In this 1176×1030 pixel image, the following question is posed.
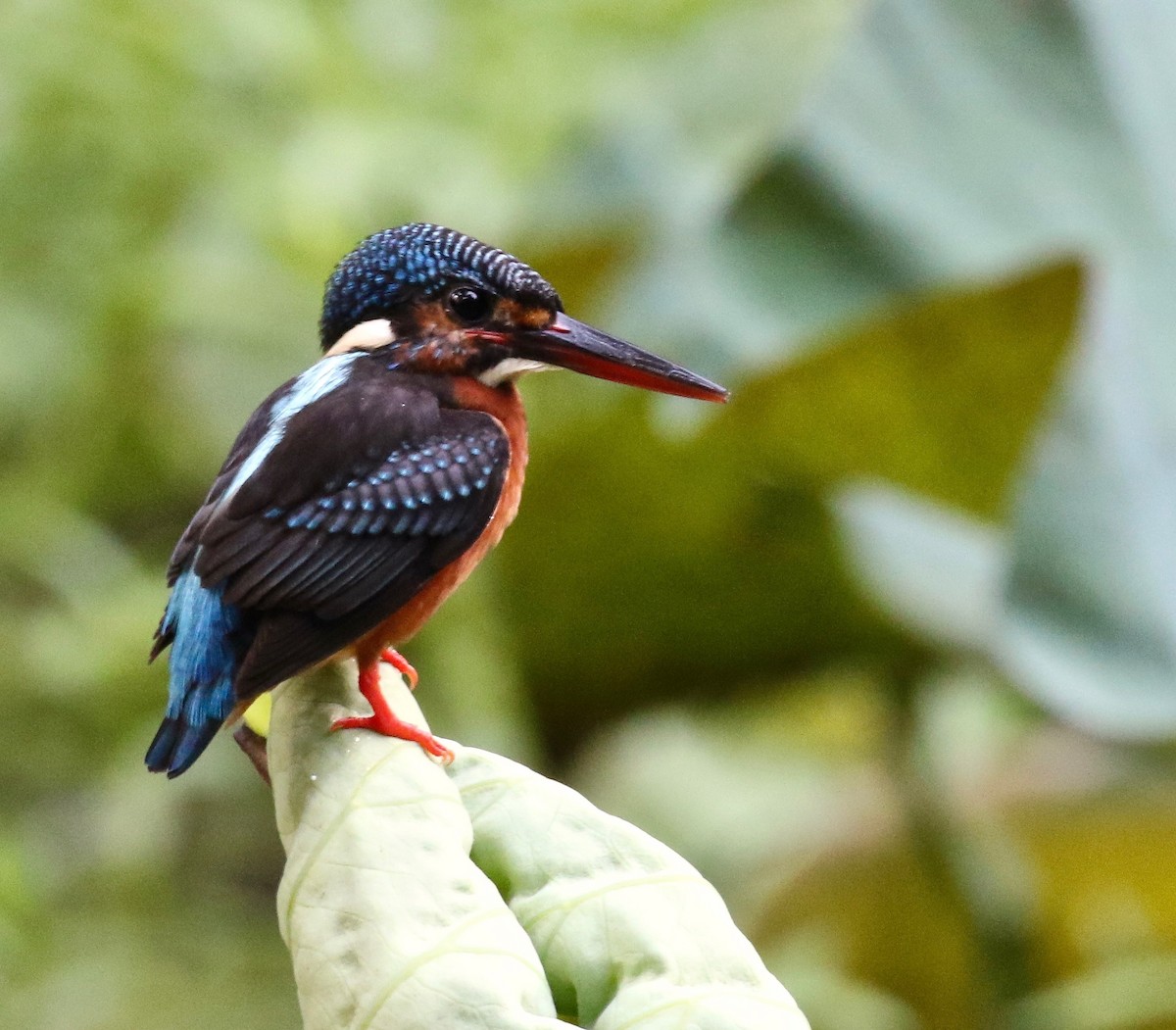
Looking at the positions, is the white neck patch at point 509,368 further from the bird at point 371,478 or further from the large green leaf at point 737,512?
the large green leaf at point 737,512

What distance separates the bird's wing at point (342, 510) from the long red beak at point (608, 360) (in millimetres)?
115

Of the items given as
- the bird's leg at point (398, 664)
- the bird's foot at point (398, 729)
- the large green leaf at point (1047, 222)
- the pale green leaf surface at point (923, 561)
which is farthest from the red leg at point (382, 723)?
the pale green leaf surface at point (923, 561)

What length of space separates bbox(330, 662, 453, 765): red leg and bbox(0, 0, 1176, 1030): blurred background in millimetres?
900

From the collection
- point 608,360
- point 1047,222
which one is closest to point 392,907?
point 608,360

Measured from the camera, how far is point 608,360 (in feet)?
6.25

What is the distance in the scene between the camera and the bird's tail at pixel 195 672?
5.43 feet

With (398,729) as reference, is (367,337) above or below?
above

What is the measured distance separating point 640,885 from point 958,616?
7.18ft

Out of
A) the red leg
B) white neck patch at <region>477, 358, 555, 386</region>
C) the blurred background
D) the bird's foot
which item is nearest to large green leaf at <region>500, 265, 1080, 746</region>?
the blurred background

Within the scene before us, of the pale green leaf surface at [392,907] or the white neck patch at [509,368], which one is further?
the white neck patch at [509,368]

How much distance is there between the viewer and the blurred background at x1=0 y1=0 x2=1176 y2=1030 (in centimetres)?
285

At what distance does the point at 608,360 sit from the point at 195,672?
1.86 feet

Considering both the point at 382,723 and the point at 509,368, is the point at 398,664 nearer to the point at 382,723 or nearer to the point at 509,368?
the point at 509,368

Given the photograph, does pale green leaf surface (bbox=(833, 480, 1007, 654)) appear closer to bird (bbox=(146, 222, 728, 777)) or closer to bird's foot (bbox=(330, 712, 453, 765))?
bird (bbox=(146, 222, 728, 777))
